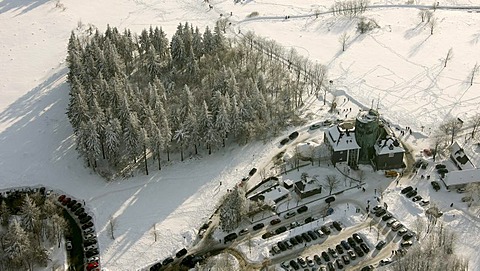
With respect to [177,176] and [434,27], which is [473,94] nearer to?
[434,27]

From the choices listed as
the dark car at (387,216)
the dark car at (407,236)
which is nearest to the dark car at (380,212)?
the dark car at (387,216)

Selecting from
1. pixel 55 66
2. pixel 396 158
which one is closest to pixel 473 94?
pixel 396 158

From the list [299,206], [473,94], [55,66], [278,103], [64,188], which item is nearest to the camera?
[299,206]

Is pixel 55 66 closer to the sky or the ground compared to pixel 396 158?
closer to the sky

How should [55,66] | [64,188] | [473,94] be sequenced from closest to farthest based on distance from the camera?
[64,188]
[473,94]
[55,66]

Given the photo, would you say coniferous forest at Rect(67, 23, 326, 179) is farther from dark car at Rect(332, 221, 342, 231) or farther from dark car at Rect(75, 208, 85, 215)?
dark car at Rect(332, 221, 342, 231)

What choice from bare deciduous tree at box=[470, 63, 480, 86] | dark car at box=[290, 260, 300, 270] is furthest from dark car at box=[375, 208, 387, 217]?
bare deciduous tree at box=[470, 63, 480, 86]

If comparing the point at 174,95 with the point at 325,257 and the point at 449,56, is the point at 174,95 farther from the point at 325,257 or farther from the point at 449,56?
the point at 449,56
